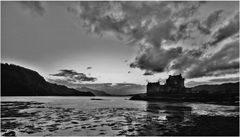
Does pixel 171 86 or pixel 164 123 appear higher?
pixel 171 86

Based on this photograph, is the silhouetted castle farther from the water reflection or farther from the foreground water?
the water reflection

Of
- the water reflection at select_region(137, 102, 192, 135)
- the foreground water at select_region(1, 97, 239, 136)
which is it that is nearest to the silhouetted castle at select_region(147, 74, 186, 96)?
the foreground water at select_region(1, 97, 239, 136)

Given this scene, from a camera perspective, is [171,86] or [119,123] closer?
[119,123]

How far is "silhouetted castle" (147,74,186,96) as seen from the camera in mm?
151875

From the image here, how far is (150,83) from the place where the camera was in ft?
586

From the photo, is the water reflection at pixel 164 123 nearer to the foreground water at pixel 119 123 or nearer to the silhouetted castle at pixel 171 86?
the foreground water at pixel 119 123

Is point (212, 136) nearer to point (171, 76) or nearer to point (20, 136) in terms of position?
point (20, 136)

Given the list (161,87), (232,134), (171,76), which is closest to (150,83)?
(161,87)

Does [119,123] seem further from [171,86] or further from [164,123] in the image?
[171,86]

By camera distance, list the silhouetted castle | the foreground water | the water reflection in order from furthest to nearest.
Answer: the silhouetted castle, the water reflection, the foreground water

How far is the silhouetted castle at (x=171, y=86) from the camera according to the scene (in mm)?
151875

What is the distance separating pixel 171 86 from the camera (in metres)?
156

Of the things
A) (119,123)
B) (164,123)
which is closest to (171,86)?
(164,123)

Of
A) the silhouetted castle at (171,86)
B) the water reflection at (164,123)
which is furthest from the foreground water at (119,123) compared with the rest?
the silhouetted castle at (171,86)
